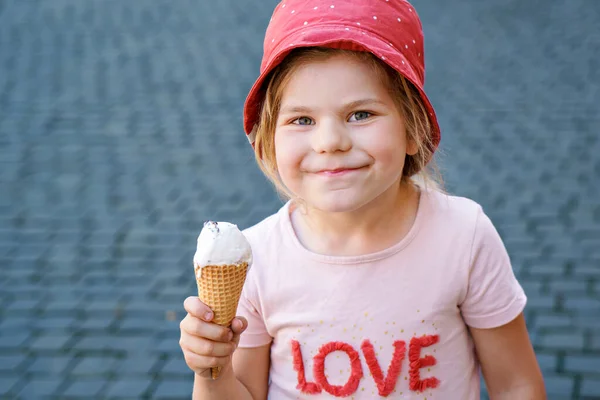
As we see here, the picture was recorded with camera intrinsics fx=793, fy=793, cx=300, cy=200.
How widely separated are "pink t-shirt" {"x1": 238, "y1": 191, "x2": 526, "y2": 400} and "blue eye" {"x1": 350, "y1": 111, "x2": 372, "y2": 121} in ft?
1.28

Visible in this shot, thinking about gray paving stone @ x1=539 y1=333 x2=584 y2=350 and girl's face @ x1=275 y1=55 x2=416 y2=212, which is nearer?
girl's face @ x1=275 y1=55 x2=416 y2=212

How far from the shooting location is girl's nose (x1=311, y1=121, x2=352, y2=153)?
1.95 m

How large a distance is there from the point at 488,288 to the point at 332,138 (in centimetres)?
62

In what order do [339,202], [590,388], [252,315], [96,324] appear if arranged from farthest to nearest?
[96,324] → [590,388] → [252,315] → [339,202]

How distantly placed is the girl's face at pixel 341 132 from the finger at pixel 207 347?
44 centimetres

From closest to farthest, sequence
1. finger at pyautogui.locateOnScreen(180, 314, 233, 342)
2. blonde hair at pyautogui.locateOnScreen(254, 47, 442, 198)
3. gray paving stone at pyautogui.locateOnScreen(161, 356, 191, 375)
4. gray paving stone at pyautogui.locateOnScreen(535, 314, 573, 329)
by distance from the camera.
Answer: finger at pyautogui.locateOnScreen(180, 314, 233, 342) < blonde hair at pyautogui.locateOnScreen(254, 47, 442, 198) < gray paving stone at pyautogui.locateOnScreen(161, 356, 191, 375) < gray paving stone at pyautogui.locateOnScreen(535, 314, 573, 329)

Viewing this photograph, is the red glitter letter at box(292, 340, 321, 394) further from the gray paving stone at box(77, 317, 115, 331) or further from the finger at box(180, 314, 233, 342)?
the gray paving stone at box(77, 317, 115, 331)

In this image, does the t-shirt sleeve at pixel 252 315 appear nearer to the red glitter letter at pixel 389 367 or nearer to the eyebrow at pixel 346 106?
the red glitter letter at pixel 389 367

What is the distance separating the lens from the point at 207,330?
191 cm

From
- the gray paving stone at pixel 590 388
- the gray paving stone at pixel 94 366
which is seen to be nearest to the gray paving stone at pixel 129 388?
the gray paving stone at pixel 94 366

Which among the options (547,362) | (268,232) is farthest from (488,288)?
(547,362)

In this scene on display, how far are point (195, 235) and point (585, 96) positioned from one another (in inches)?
158

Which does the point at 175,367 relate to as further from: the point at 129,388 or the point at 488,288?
the point at 488,288

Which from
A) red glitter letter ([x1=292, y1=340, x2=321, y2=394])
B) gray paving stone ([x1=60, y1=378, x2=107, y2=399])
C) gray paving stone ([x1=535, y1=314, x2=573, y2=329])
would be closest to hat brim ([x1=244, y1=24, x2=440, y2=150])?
red glitter letter ([x1=292, y1=340, x2=321, y2=394])
